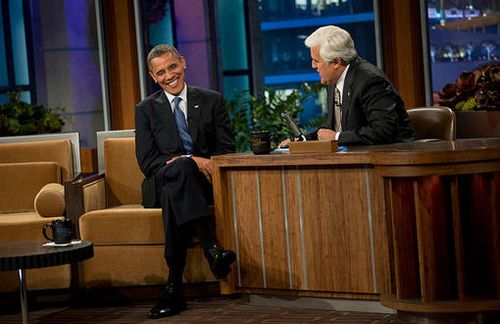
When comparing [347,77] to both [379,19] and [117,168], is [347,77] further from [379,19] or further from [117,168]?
[379,19]

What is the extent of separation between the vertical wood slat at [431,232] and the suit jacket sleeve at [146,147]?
1806mm

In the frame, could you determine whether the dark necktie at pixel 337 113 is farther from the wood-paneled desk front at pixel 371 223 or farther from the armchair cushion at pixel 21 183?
the armchair cushion at pixel 21 183

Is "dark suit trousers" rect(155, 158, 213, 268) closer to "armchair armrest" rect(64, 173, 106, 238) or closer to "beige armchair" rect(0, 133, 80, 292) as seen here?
"armchair armrest" rect(64, 173, 106, 238)

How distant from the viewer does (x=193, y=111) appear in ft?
17.9

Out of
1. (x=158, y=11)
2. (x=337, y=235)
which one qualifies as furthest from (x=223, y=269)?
(x=158, y=11)

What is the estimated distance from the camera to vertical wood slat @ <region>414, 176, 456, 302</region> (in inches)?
156

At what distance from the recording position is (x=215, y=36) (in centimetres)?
859

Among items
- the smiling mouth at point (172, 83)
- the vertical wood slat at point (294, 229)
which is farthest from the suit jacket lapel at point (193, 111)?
the vertical wood slat at point (294, 229)

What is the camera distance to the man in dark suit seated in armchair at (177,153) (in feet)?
16.2

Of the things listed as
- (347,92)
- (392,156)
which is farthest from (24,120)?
(392,156)

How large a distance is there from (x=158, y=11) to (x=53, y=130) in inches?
67.5

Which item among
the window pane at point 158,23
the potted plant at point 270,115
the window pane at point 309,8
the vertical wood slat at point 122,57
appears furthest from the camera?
the window pane at point 309,8

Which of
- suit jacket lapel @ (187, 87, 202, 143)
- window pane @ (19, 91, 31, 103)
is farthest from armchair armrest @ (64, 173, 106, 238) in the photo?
window pane @ (19, 91, 31, 103)

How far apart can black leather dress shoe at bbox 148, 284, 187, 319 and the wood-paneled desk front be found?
25 cm
